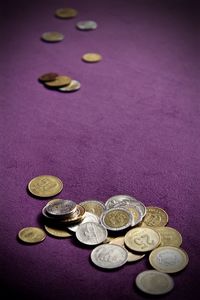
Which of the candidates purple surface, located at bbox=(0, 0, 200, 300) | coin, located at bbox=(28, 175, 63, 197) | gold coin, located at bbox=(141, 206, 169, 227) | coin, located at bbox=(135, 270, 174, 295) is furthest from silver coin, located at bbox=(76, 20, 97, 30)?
coin, located at bbox=(135, 270, 174, 295)

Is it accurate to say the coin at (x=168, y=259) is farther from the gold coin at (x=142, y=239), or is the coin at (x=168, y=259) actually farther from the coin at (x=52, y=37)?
→ the coin at (x=52, y=37)

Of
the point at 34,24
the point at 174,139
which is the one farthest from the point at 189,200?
the point at 34,24

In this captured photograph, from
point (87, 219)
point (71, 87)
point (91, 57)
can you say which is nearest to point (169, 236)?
point (87, 219)

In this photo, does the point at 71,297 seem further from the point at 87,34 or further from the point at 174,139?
the point at 87,34

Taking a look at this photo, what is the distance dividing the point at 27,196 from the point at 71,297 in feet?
2.29

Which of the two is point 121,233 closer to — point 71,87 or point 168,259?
point 168,259

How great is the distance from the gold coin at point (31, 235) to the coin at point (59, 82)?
1.38 meters

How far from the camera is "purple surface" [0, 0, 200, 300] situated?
228cm

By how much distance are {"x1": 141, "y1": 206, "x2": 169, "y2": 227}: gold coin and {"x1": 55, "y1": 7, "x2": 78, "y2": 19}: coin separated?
248cm

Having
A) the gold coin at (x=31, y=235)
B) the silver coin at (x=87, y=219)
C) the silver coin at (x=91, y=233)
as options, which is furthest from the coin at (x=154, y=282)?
the gold coin at (x=31, y=235)

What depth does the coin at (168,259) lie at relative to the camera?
2252 millimetres

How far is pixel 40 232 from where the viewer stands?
8.05 feet

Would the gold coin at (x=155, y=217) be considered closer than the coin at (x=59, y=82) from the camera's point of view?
Yes

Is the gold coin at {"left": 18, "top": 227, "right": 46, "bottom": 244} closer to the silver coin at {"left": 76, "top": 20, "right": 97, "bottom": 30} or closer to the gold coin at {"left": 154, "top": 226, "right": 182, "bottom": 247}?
the gold coin at {"left": 154, "top": 226, "right": 182, "bottom": 247}
